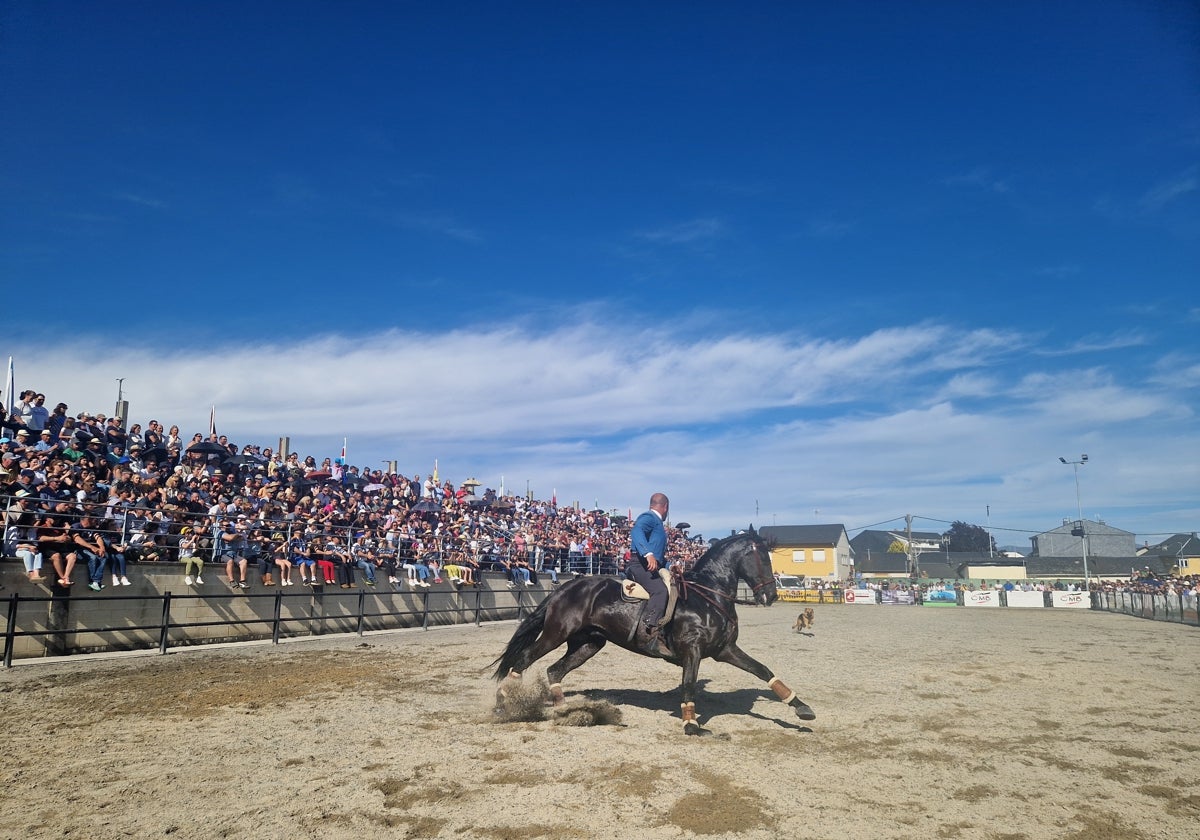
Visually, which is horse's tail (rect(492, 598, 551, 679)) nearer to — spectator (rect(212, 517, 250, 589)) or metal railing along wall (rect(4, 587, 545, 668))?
metal railing along wall (rect(4, 587, 545, 668))

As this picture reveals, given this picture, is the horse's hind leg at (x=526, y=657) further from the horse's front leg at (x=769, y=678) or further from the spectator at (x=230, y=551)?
the spectator at (x=230, y=551)

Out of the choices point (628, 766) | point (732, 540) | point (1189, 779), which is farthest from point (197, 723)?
point (1189, 779)

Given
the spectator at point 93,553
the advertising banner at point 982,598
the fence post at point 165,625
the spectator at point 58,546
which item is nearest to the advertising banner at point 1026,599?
the advertising banner at point 982,598

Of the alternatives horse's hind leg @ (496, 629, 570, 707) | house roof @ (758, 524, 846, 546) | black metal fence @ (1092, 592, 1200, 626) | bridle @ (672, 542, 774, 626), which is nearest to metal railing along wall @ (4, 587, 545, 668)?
horse's hind leg @ (496, 629, 570, 707)

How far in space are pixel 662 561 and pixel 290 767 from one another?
4.46m

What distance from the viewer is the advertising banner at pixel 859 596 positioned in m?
46.0

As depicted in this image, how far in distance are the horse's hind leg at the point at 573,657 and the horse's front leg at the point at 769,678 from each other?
161 cm

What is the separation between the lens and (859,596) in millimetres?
46219

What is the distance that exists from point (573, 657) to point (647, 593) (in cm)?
150

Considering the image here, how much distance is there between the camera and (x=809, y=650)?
53.7 ft

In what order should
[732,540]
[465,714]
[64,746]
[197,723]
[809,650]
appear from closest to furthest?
[64,746]
[197,723]
[465,714]
[732,540]
[809,650]

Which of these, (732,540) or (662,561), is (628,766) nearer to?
(662,561)

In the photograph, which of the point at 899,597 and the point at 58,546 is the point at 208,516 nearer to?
the point at 58,546

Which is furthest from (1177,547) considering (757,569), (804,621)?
(757,569)
